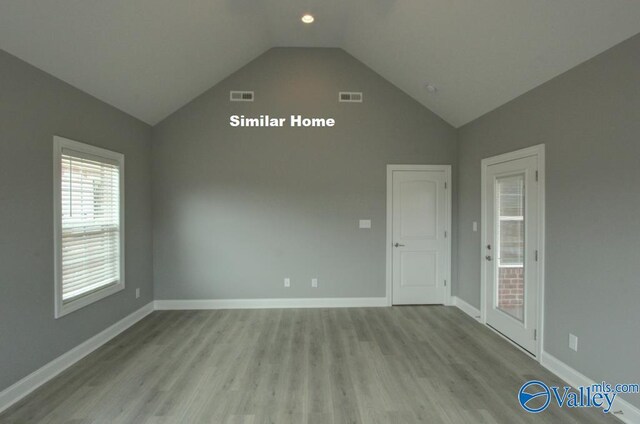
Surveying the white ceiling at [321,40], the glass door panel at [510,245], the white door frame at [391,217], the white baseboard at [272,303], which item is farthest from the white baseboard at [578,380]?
the white ceiling at [321,40]

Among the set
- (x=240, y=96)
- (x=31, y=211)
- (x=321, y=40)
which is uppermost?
(x=321, y=40)

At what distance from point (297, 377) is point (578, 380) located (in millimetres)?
2357

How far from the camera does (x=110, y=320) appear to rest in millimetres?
3514

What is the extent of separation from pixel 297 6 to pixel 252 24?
0.60 meters

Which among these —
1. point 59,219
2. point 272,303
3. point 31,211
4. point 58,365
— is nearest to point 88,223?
point 59,219

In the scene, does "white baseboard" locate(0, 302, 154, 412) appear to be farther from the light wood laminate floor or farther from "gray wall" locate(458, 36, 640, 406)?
"gray wall" locate(458, 36, 640, 406)

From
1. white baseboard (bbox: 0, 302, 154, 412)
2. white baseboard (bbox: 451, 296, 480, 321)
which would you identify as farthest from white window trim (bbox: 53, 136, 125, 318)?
white baseboard (bbox: 451, 296, 480, 321)

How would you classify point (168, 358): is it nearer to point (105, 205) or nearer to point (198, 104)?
point (105, 205)

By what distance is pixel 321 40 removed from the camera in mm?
4297

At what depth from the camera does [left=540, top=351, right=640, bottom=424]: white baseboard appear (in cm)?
209

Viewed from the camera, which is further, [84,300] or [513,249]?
[513,249]

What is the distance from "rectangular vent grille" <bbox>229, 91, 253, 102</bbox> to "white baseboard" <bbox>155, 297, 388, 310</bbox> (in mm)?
2995

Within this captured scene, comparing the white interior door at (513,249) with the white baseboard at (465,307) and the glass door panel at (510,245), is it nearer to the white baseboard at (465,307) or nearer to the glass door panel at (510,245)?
the glass door panel at (510,245)

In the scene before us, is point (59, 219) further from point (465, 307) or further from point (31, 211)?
point (465, 307)
